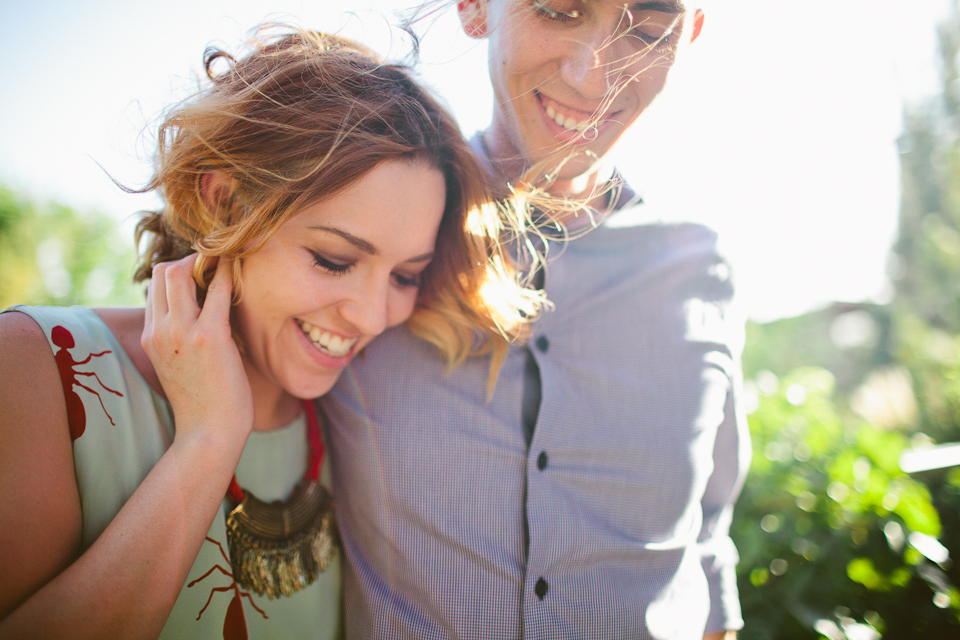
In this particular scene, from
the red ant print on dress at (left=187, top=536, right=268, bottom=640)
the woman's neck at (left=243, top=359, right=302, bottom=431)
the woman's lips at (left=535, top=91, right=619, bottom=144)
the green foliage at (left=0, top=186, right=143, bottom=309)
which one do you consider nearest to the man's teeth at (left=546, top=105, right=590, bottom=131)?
the woman's lips at (left=535, top=91, right=619, bottom=144)

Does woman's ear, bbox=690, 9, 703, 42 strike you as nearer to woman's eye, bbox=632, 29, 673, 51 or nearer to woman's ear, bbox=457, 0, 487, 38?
woman's eye, bbox=632, 29, 673, 51

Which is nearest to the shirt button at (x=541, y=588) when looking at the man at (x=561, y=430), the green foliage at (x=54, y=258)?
the man at (x=561, y=430)

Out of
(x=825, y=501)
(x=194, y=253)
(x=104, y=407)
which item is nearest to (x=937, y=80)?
(x=825, y=501)

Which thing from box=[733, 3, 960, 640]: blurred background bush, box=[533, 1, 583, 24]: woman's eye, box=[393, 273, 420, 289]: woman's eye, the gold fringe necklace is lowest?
box=[733, 3, 960, 640]: blurred background bush

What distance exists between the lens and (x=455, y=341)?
1770mm

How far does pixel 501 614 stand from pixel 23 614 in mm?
1148

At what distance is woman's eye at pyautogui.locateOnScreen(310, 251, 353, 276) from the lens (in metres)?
1.46

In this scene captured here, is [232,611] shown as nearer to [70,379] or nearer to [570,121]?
[70,379]

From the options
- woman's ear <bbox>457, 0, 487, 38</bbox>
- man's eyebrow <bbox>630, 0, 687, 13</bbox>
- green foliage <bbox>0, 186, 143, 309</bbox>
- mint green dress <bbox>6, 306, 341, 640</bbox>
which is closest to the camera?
mint green dress <bbox>6, 306, 341, 640</bbox>

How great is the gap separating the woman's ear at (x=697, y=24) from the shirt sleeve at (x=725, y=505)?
1209 mm

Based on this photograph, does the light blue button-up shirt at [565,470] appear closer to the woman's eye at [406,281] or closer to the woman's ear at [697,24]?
the woman's eye at [406,281]

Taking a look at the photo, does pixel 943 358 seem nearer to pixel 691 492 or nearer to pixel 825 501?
pixel 825 501

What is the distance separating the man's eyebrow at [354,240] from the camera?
140 centimetres

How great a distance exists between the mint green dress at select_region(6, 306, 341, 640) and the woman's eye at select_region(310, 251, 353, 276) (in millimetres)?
570
